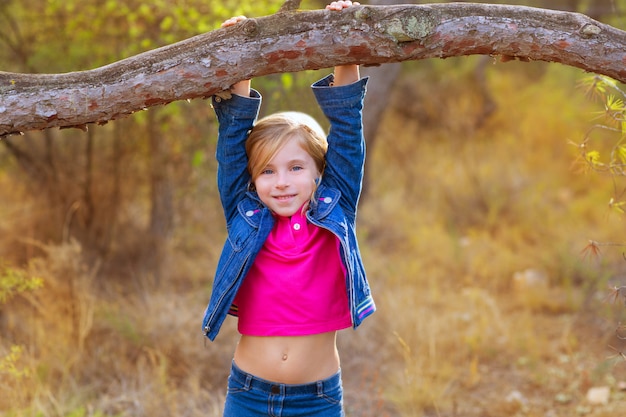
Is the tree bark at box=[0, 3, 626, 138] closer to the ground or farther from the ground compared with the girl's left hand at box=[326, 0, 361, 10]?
closer to the ground

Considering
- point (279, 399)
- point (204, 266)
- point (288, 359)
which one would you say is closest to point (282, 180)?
point (288, 359)

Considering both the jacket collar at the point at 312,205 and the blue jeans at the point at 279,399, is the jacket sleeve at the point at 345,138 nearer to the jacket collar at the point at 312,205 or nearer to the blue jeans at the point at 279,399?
the jacket collar at the point at 312,205

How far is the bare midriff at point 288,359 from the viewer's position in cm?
236

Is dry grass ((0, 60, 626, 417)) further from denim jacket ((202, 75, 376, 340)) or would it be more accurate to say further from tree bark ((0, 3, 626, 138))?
tree bark ((0, 3, 626, 138))

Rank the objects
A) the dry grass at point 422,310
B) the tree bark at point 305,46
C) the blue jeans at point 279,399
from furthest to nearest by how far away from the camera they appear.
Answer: the dry grass at point 422,310
the blue jeans at point 279,399
the tree bark at point 305,46

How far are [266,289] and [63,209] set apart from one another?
11.0 feet

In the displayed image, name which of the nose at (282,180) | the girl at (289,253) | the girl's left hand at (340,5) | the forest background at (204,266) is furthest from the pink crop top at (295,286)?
the forest background at (204,266)

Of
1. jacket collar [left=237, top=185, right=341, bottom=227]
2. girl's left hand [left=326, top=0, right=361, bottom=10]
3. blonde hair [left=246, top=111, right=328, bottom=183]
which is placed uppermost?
girl's left hand [left=326, top=0, right=361, bottom=10]

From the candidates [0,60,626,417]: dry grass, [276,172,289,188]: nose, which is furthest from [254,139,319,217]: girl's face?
[0,60,626,417]: dry grass

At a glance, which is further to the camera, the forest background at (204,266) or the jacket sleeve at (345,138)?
the forest background at (204,266)

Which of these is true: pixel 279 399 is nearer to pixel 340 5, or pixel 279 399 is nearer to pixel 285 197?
pixel 285 197

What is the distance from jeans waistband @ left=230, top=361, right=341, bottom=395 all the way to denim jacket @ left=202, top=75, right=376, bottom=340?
18cm

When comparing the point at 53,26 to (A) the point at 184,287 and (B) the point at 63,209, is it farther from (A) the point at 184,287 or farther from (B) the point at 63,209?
(A) the point at 184,287

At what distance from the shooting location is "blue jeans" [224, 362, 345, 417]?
7.66ft
